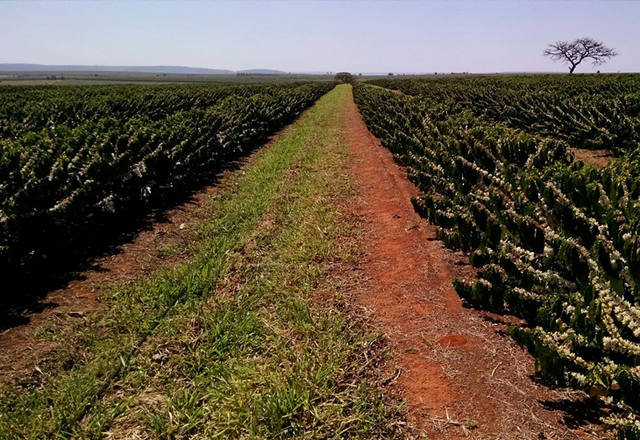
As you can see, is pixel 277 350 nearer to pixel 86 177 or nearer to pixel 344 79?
pixel 86 177

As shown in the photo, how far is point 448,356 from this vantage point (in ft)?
12.7

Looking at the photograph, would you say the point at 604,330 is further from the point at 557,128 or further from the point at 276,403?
the point at 557,128

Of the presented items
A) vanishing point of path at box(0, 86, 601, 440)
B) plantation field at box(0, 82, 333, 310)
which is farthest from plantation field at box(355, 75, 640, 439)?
plantation field at box(0, 82, 333, 310)

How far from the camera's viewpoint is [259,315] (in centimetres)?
476

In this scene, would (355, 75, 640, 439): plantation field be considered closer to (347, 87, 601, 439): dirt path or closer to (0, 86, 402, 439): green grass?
(347, 87, 601, 439): dirt path

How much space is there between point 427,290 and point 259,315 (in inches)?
84.2

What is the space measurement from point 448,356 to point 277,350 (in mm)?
1680

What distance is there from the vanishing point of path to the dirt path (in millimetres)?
16

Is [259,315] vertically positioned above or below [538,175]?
below

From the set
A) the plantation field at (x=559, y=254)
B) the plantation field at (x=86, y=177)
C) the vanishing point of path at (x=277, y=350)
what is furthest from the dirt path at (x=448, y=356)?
the plantation field at (x=86, y=177)

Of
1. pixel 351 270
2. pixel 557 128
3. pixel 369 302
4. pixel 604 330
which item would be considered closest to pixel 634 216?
pixel 604 330

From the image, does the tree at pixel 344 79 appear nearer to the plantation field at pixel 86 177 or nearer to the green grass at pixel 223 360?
Answer: the plantation field at pixel 86 177

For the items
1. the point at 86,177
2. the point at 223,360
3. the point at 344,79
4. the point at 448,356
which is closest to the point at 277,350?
the point at 223,360

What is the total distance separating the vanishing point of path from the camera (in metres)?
3.22
